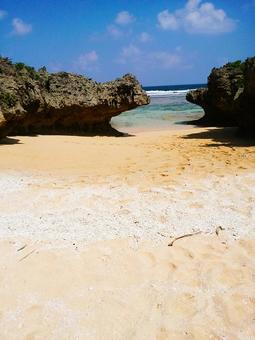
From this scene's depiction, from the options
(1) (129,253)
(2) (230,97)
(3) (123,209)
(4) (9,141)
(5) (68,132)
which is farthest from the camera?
(2) (230,97)

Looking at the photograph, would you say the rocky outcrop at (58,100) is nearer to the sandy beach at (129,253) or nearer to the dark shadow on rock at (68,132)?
the dark shadow on rock at (68,132)

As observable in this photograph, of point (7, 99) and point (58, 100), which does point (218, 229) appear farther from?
point (58, 100)

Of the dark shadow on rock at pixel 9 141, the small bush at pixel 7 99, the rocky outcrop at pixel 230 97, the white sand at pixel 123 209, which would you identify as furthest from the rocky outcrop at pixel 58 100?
the white sand at pixel 123 209

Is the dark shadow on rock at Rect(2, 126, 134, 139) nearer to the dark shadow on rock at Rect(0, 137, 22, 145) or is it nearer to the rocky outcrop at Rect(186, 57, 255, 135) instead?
the dark shadow on rock at Rect(0, 137, 22, 145)

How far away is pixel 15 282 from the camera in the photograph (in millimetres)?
3021

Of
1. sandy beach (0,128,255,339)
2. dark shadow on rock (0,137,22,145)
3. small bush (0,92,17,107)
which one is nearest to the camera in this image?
sandy beach (0,128,255,339)

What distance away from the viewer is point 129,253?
3471mm

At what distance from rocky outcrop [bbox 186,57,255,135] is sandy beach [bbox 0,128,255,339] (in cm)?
419

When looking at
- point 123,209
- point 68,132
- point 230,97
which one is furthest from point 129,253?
point 230,97

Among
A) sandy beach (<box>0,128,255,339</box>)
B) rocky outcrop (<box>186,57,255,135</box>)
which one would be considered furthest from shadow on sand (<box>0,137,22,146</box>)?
Answer: rocky outcrop (<box>186,57,255,135</box>)

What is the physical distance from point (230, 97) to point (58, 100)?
7.28m

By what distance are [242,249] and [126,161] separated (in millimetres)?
4253

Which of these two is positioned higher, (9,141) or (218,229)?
(9,141)

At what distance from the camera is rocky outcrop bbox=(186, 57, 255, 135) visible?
9.89 meters
